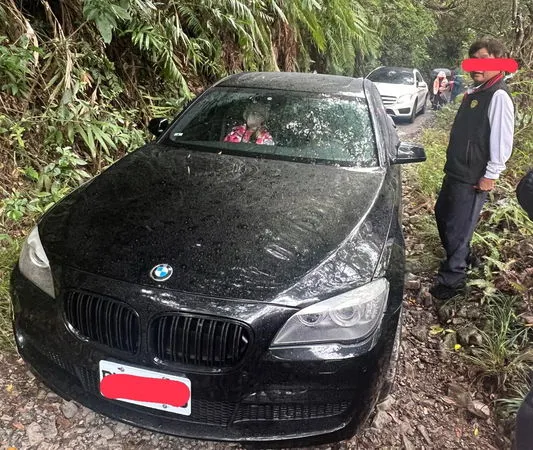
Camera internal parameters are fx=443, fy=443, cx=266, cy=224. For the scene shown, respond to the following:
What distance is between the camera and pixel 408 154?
2.83 meters

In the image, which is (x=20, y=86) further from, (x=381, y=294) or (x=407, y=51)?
(x=407, y=51)

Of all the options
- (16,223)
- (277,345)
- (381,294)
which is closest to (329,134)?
(381,294)

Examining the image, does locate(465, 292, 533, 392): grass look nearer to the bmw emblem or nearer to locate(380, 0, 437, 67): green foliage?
the bmw emblem

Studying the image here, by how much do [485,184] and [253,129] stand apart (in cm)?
152

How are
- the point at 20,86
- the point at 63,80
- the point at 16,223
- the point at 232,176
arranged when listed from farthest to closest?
the point at 63,80 → the point at 20,86 → the point at 16,223 → the point at 232,176

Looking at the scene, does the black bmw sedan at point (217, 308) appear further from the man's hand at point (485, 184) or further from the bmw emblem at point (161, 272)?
the man's hand at point (485, 184)

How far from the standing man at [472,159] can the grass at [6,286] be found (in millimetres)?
2732

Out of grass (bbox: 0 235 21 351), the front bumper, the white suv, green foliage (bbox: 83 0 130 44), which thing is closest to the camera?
the front bumper

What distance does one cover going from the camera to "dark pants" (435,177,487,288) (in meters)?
2.98

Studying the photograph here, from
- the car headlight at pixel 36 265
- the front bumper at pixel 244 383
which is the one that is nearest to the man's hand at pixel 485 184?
the front bumper at pixel 244 383

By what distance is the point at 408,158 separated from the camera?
2.79m

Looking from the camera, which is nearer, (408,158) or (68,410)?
(68,410)

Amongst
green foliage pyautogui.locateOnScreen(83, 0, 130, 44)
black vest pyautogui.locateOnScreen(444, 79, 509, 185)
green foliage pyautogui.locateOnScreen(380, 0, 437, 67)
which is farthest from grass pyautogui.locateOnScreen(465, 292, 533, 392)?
green foliage pyautogui.locateOnScreen(380, 0, 437, 67)

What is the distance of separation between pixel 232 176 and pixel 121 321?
3.49 feet
